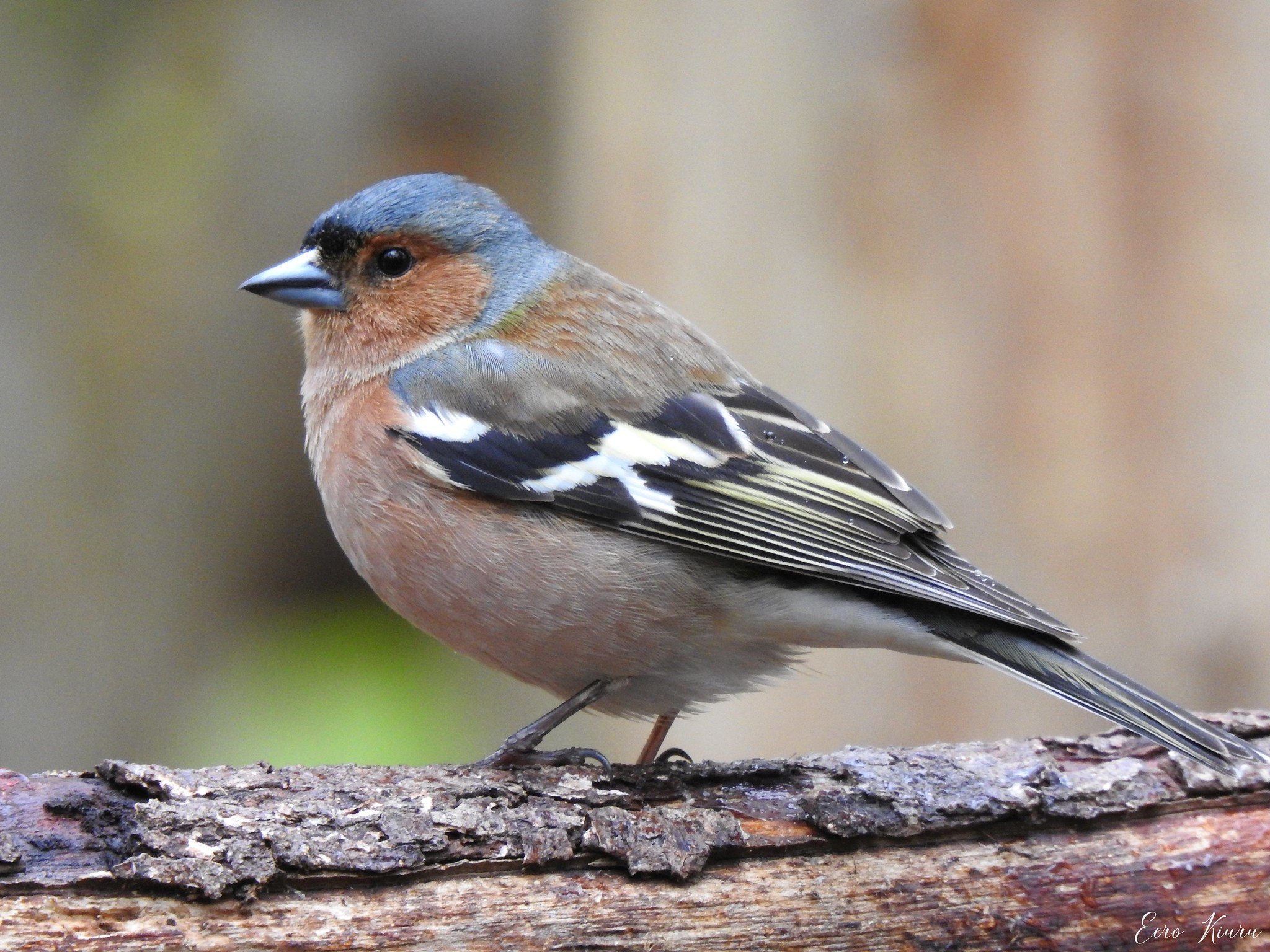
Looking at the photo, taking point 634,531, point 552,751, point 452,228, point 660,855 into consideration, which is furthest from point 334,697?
point 660,855

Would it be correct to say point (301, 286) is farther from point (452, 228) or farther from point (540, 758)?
point (540, 758)

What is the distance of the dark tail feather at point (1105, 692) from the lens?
267cm

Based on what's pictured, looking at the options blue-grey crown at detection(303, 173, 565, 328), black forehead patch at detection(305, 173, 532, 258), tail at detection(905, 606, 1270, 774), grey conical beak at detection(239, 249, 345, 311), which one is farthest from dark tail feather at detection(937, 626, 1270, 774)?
grey conical beak at detection(239, 249, 345, 311)

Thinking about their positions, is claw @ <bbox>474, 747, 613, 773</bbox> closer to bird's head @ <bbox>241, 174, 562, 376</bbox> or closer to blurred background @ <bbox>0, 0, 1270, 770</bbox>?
bird's head @ <bbox>241, 174, 562, 376</bbox>

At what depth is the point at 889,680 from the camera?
471 centimetres

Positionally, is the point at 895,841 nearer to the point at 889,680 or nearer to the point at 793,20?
the point at 889,680

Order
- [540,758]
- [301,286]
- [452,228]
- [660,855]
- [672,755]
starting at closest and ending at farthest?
1. [660,855]
2. [540,758]
3. [672,755]
4. [301,286]
5. [452,228]

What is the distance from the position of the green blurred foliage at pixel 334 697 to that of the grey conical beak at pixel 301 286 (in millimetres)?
2816

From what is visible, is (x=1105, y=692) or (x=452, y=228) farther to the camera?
(x=452, y=228)

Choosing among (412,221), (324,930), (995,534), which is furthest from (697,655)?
(995,534)

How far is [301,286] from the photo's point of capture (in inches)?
144

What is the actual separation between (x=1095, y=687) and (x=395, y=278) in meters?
2.29

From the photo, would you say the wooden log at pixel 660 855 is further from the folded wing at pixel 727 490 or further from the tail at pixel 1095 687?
the folded wing at pixel 727 490

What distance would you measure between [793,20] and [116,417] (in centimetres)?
408
